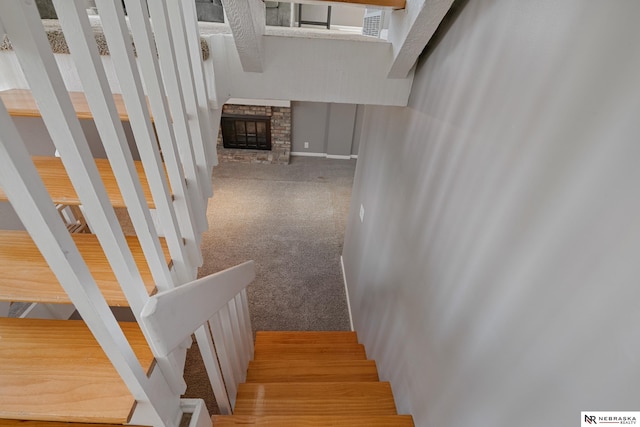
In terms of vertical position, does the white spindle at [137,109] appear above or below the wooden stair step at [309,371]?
above

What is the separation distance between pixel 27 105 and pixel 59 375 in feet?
2.75

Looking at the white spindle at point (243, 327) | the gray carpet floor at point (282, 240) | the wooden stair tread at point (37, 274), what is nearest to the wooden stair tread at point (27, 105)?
the wooden stair tread at point (37, 274)

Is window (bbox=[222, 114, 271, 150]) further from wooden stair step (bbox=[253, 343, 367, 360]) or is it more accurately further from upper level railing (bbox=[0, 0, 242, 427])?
upper level railing (bbox=[0, 0, 242, 427])

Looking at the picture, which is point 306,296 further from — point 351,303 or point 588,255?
point 588,255

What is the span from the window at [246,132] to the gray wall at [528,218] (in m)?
5.61

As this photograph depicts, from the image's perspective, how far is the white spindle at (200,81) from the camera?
3.13 feet

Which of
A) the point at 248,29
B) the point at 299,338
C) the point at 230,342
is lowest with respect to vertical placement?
the point at 299,338

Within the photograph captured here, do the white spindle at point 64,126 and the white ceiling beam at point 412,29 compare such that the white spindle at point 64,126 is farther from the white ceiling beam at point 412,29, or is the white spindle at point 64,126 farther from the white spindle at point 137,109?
the white ceiling beam at point 412,29

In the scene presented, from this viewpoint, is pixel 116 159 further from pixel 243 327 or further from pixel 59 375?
pixel 243 327

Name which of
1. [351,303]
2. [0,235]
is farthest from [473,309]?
[351,303]

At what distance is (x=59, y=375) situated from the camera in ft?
2.36

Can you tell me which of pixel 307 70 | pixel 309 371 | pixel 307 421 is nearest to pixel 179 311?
pixel 307 421

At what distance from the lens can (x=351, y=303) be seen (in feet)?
11.1

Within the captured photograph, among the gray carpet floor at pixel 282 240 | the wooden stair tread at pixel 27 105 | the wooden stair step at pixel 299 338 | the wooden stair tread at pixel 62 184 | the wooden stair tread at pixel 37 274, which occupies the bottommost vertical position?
the gray carpet floor at pixel 282 240
